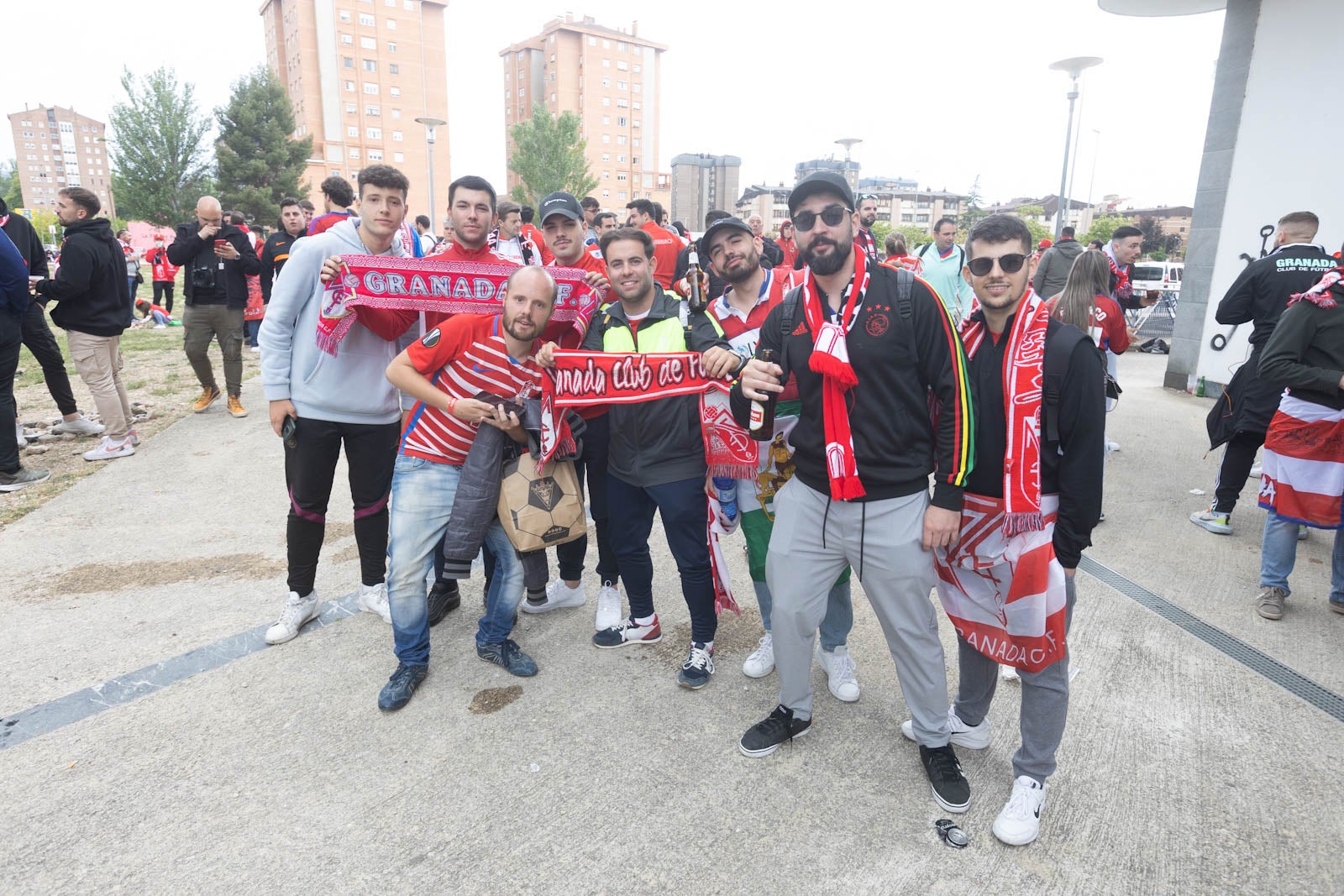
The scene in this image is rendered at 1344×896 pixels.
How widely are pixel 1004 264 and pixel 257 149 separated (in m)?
52.0

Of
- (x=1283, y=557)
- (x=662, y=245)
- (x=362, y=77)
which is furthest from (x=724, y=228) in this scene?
(x=362, y=77)

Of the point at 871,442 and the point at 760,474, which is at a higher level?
the point at 871,442

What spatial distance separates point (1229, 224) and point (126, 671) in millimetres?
12240

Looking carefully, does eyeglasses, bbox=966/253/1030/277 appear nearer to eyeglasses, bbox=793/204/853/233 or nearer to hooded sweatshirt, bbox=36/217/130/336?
eyeglasses, bbox=793/204/853/233

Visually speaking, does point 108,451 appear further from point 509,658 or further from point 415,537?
point 509,658

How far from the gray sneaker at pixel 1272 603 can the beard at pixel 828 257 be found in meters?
3.47

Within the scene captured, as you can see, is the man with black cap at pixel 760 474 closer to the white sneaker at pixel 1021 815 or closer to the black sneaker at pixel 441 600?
the white sneaker at pixel 1021 815

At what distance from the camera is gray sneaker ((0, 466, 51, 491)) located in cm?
603

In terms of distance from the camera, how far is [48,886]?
2256mm

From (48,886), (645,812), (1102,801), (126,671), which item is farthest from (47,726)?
(1102,801)

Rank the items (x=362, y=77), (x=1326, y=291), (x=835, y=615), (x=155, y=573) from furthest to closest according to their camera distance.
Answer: (x=362, y=77) → (x=155, y=573) → (x=1326, y=291) → (x=835, y=615)

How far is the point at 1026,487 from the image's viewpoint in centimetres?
233

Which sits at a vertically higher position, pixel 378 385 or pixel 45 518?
pixel 378 385

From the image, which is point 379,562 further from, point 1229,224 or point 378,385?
point 1229,224
